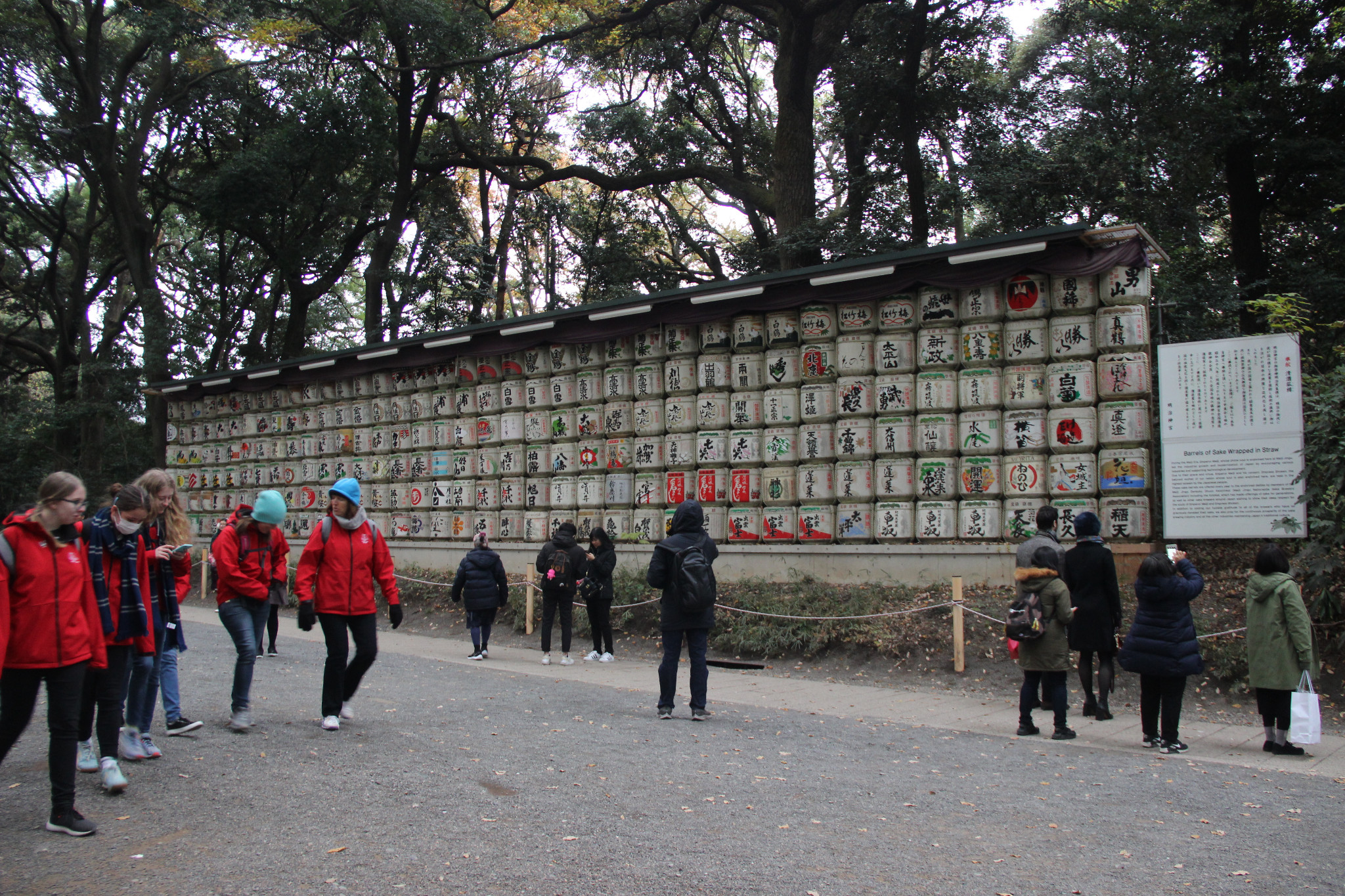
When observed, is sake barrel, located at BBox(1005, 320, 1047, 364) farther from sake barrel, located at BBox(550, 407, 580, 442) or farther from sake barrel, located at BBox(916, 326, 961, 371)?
sake barrel, located at BBox(550, 407, 580, 442)

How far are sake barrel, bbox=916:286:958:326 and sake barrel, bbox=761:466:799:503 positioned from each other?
2.59 m

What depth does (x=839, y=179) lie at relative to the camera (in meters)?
21.5

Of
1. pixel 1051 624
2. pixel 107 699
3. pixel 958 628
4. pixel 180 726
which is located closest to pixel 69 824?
pixel 107 699

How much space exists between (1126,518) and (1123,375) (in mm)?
1585

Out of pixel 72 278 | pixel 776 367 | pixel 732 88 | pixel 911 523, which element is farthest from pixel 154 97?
pixel 911 523

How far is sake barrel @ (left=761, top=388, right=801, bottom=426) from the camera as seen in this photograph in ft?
41.1

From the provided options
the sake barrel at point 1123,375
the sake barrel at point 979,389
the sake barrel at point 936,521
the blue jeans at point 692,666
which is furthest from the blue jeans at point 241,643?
the sake barrel at point 1123,375

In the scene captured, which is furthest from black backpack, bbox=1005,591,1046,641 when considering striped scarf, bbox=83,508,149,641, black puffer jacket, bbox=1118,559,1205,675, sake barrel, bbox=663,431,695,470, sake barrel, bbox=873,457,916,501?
sake barrel, bbox=663,431,695,470

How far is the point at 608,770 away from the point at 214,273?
28.0 meters

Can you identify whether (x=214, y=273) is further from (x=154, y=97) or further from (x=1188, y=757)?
(x=1188, y=757)

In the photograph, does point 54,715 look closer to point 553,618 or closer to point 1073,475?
point 553,618

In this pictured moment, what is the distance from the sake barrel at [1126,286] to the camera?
10445 millimetres

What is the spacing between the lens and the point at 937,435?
1134 centimetres

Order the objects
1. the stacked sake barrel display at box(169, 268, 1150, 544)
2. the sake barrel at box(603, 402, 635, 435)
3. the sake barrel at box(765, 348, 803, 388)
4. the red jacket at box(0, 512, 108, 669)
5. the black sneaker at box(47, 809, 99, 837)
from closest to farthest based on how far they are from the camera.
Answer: the red jacket at box(0, 512, 108, 669) < the black sneaker at box(47, 809, 99, 837) < the stacked sake barrel display at box(169, 268, 1150, 544) < the sake barrel at box(765, 348, 803, 388) < the sake barrel at box(603, 402, 635, 435)
